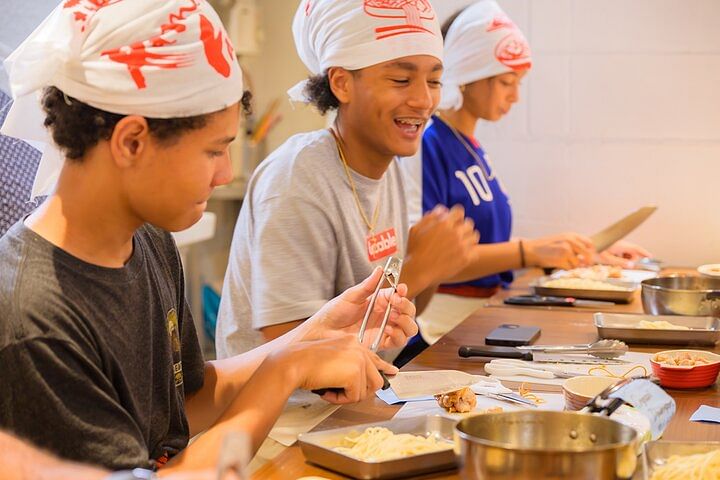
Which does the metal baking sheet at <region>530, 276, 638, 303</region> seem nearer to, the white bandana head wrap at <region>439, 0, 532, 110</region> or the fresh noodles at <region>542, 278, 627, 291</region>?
the fresh noodles at <region>542, 278, 627, 291</region>

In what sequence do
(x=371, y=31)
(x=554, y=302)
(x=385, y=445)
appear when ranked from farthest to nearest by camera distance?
(x=554, y=302), (x=371, y=31), (x=385, y=445)

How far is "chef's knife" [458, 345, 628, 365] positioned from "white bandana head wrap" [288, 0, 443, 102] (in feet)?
2.21

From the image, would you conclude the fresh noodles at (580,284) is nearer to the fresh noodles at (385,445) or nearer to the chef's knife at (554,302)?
the chef's knife at (554,302)

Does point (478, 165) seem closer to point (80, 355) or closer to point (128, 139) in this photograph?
point (128, 139)

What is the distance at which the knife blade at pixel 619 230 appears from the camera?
3215 millimetres

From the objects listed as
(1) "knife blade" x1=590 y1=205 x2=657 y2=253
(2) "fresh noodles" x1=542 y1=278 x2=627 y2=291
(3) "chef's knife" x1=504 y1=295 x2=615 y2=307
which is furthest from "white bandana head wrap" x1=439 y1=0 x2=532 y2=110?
(3) "chef's knife" x1=504 y1=295 x2=615 y2=307

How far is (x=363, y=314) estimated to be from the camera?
1685 mm

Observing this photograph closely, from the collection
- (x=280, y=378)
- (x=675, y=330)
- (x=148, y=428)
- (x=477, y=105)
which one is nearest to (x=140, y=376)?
(x=148, y=428)

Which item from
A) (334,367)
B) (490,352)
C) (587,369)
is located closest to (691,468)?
(334,367)

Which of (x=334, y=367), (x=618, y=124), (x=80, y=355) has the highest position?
(x=618, y=124)

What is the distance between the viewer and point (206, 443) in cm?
127

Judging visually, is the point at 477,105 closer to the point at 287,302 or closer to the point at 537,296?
the point at 537,296

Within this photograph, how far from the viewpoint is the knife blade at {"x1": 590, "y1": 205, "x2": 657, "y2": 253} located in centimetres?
321

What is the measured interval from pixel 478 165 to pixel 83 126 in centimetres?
210
